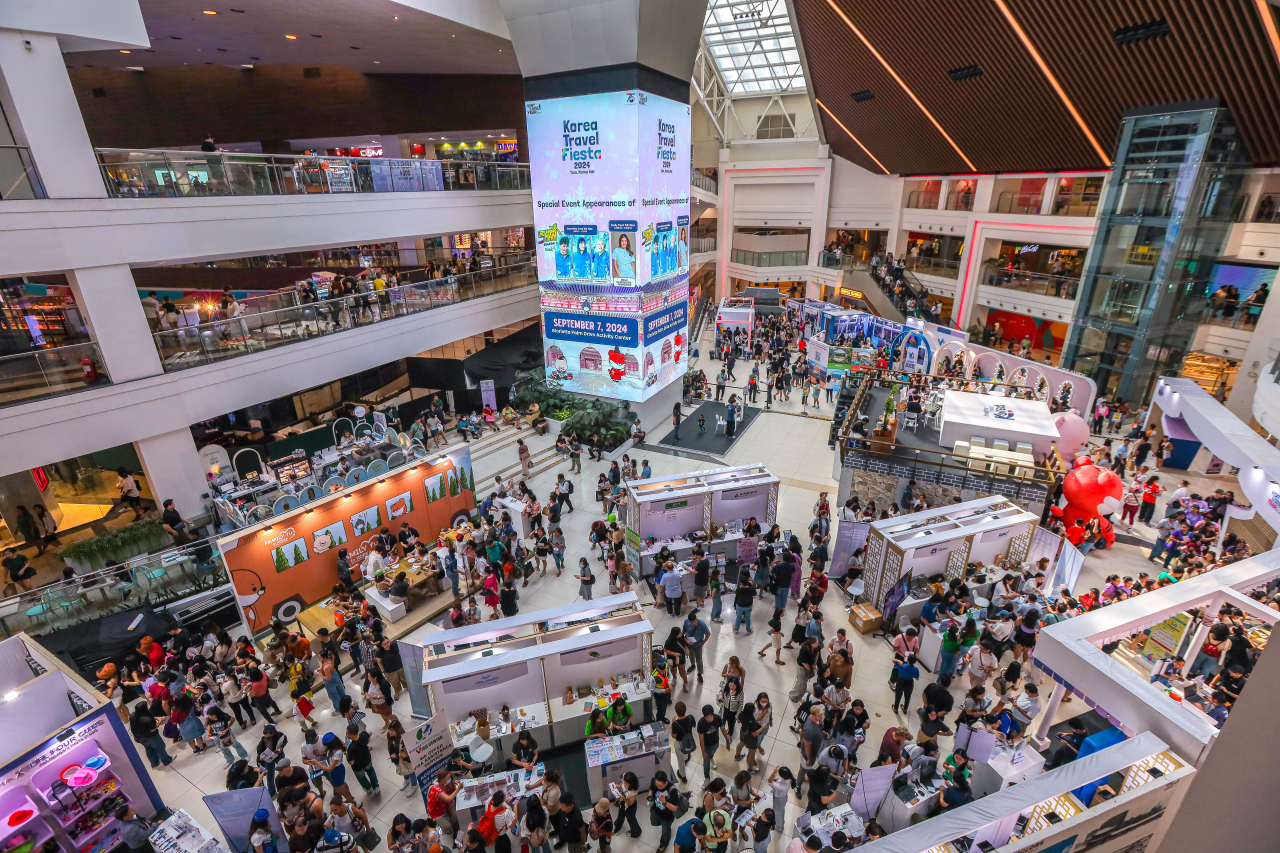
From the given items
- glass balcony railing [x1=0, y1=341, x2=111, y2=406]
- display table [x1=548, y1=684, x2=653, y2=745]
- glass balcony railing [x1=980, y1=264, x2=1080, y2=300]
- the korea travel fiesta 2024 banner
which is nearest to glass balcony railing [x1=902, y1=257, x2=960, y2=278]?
glass balcony railing [x1=980, y1=264, x2=1080, y2=300]

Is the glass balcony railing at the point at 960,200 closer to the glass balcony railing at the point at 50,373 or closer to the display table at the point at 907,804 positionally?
the display table at the point at 907,804

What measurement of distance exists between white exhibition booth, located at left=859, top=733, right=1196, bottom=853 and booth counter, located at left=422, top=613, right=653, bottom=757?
156 inches

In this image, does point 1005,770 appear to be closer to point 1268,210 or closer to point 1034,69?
point 1034,69

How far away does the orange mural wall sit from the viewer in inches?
402

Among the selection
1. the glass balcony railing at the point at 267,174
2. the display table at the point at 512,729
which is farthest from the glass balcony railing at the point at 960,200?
the display table at the point at 512,729

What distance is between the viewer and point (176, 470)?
42.8ft

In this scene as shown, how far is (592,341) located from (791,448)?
22.9 ft

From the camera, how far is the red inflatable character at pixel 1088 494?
1181 centimetres

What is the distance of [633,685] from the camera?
27.4ft

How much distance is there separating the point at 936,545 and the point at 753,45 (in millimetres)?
32031

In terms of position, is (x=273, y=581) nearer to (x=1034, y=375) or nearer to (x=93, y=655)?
(x=93, y=655)

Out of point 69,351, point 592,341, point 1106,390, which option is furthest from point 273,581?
point 1106,390

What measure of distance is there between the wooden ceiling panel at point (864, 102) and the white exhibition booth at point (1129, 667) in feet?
63.8

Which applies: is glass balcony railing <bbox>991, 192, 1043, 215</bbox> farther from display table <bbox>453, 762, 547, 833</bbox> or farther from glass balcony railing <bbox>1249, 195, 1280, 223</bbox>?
display table <bbox>453, 762, 547, 833</bbox>
